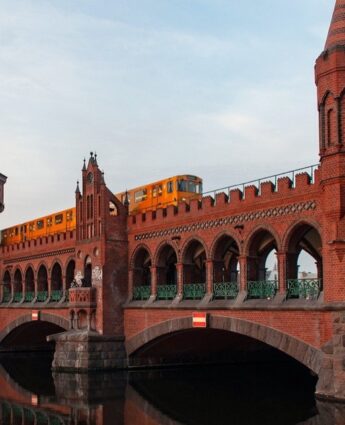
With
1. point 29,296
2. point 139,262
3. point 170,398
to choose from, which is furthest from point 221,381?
point 29,296

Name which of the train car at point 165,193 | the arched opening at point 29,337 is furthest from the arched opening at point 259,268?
the arched opening at point 29,337

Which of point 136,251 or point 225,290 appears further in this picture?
point 136,251

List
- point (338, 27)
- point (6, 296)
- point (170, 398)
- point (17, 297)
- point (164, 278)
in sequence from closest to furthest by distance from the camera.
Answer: point (338, 27) < point (170, 398) < point (164, 278) < point (17, 297) < point (6, 296)

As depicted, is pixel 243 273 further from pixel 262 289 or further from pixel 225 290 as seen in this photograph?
pixel 225 290

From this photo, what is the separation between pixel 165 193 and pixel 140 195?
261cm

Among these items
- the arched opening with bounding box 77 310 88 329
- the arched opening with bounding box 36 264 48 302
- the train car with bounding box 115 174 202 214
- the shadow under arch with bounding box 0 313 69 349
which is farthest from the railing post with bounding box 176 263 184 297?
the arched opening with bounding box 36 264 48 302

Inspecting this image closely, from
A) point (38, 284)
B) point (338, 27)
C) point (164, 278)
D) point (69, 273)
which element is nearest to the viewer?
point (338, 27)

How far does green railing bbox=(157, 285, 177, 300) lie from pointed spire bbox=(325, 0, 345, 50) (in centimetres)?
1512

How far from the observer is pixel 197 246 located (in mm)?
35688

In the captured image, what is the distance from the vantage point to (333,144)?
936 inches

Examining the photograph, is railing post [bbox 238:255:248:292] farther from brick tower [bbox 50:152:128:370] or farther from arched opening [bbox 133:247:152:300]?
brick tower [bbox 50:152:128:370]

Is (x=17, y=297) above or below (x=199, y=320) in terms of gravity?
above

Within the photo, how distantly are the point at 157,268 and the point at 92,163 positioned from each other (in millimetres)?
8015

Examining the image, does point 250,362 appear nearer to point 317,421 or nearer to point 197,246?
point 197,246
